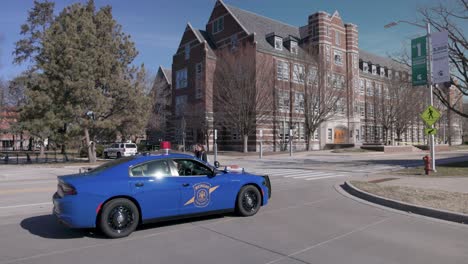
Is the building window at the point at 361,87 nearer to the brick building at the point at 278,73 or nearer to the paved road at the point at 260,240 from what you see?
the brick building at the point at 278,73

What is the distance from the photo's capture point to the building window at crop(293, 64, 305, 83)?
141ft

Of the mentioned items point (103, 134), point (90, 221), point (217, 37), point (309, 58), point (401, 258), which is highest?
point (217, 37)

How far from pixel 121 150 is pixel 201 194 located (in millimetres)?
31329

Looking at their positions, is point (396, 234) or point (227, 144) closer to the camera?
point (396, 234)

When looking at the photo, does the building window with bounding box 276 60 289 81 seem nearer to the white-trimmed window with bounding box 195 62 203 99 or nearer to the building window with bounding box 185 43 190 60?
the white-trimmed window with bounding box 195 62 203 99

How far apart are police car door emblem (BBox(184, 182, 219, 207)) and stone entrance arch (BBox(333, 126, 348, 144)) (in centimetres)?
4572

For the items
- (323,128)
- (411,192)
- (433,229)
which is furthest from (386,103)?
(433,229)

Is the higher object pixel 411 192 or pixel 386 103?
pixel 386 103

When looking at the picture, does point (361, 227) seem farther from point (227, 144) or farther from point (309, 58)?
point (227, 144)

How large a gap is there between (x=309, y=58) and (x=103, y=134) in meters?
24.5

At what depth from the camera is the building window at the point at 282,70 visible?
45062 mm

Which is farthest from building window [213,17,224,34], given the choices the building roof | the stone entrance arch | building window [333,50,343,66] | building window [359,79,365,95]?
the building roof

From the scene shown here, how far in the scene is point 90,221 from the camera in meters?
6.08

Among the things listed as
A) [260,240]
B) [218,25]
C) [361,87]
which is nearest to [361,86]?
[361,87]
